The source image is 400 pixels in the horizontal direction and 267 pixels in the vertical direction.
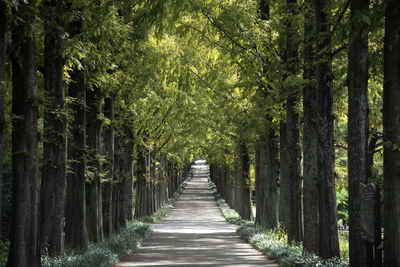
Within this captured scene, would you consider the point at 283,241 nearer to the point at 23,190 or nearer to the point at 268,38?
the point at 268,38

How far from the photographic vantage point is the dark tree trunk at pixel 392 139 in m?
7.62

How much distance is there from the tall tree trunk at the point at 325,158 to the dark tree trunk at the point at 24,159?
242 inches

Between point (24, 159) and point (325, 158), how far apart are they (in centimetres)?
645

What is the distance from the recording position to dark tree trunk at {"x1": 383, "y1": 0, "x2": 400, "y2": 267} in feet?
25.0

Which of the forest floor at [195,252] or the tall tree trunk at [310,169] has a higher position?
the tall tree trunk at [310,169]

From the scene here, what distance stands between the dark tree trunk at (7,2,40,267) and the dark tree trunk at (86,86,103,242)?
626 cm

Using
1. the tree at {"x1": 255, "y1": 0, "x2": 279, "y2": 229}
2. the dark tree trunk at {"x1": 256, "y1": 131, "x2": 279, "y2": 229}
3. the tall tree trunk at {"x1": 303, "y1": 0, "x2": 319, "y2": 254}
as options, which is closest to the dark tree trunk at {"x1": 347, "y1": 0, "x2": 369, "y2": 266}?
the tall tree trunk at {"x1": 303, "y1": 0, "x2": 319, "y2": 254}

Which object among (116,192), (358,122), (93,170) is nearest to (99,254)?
(93,170)

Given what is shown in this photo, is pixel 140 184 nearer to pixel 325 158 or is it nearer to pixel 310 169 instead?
pixel 310 169

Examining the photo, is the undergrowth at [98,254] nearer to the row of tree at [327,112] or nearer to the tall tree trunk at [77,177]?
the tall tree trunk at [77,177]

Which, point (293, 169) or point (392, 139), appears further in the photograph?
point (293, 169)

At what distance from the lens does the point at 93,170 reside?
55.2 feet

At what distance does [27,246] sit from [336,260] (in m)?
6.31

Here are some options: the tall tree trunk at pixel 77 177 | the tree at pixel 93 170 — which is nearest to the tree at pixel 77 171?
the tall tree trunk at pixel 77 177
